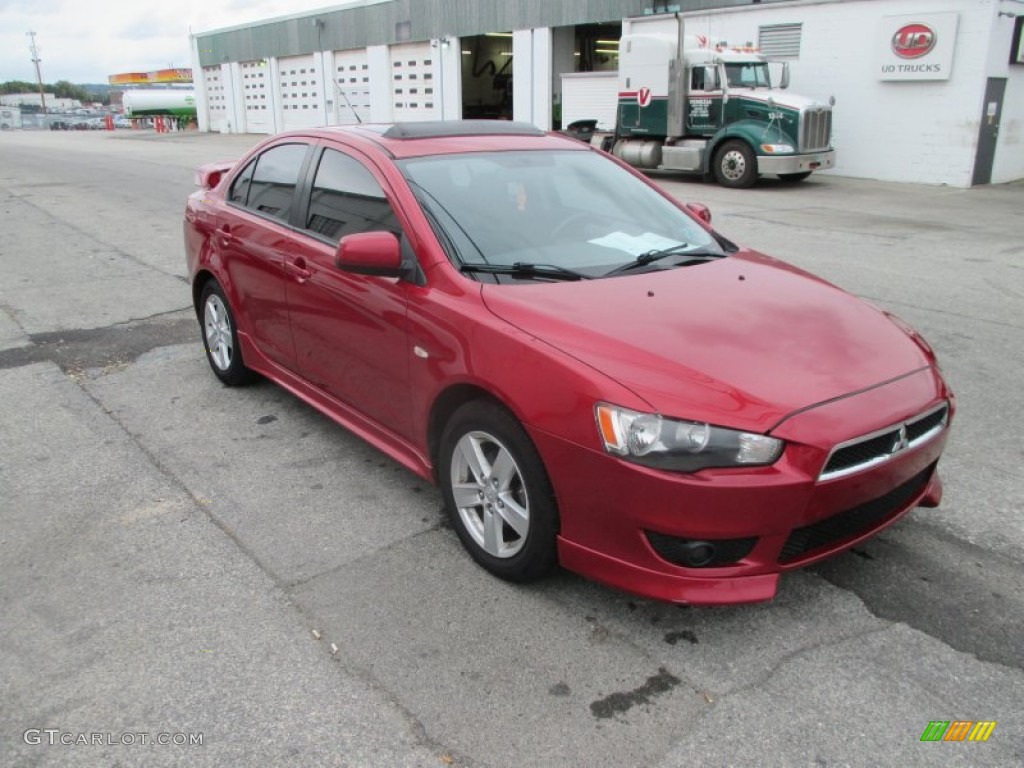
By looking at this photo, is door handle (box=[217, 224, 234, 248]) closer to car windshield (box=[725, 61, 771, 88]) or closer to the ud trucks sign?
car windshield (box=[725, 61, 771, 88])

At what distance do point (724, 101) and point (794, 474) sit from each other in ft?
53.6

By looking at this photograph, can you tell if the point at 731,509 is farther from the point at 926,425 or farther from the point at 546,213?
the point at 546,213

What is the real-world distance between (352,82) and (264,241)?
31344mm

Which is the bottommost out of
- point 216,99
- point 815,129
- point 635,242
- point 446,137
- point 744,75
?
point 635,242

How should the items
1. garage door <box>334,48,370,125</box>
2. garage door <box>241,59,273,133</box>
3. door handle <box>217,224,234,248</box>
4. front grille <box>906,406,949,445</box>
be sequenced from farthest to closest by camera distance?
1. garage door <box>241,59,273,133</box>
2. garage door <box>334,48,370,125</box>
3. door handle <box>217,224,234,248</box>
4. front grille <box>906,406,949,445</box>

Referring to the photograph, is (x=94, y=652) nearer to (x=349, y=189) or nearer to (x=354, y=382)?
(x=354, y=382)

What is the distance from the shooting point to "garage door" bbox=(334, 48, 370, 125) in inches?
1282

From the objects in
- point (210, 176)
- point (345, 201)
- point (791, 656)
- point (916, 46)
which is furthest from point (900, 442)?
point (916, 46)

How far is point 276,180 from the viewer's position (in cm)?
466

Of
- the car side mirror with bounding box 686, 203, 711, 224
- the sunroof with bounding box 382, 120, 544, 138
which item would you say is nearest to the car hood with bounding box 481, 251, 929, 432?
the car side mirror with bounding box 686, 203, 711, 224

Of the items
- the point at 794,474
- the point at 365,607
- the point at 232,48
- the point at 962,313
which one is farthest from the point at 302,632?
the point at 232,48

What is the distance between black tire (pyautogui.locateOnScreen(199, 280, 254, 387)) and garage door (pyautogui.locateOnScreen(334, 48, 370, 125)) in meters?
Result: 28.7

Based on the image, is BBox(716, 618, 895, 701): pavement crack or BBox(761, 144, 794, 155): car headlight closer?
BBox(716, 618, 895, 701): pavement crack

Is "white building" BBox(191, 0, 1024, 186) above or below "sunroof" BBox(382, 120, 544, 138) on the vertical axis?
above
